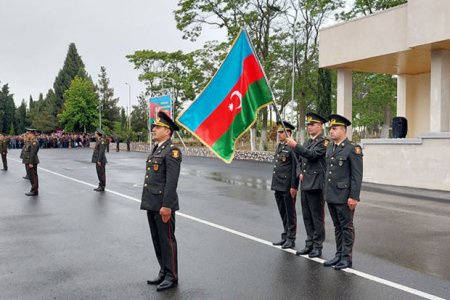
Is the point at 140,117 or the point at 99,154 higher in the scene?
the point at 140,117

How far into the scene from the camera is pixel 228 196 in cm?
1240

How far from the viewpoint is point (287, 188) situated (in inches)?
262

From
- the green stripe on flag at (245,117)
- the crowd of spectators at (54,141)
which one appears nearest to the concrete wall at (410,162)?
the green stripe on flag at (245,117)

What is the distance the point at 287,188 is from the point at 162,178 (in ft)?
7.29

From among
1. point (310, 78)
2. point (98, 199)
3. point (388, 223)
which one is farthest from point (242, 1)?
point (388, 223)

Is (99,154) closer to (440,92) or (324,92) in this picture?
(440,92)

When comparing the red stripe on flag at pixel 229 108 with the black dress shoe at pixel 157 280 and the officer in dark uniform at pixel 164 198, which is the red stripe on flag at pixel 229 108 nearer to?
the officer in dark uniform at pixel 164 198

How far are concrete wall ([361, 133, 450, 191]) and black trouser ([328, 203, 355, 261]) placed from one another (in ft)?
32.2

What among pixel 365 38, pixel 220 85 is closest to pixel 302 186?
pixel 220 85

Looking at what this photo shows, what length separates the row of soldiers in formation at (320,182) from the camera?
229 inches

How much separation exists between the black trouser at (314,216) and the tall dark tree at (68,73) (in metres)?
77.3

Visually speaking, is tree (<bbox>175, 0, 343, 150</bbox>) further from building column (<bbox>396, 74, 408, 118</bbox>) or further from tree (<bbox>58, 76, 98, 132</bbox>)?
tree (<bbox>58, 76, 98, 132</bbox>)

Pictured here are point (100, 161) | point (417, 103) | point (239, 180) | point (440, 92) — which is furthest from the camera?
point (417, 103)

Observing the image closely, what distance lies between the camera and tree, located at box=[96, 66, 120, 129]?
72.4 metres
